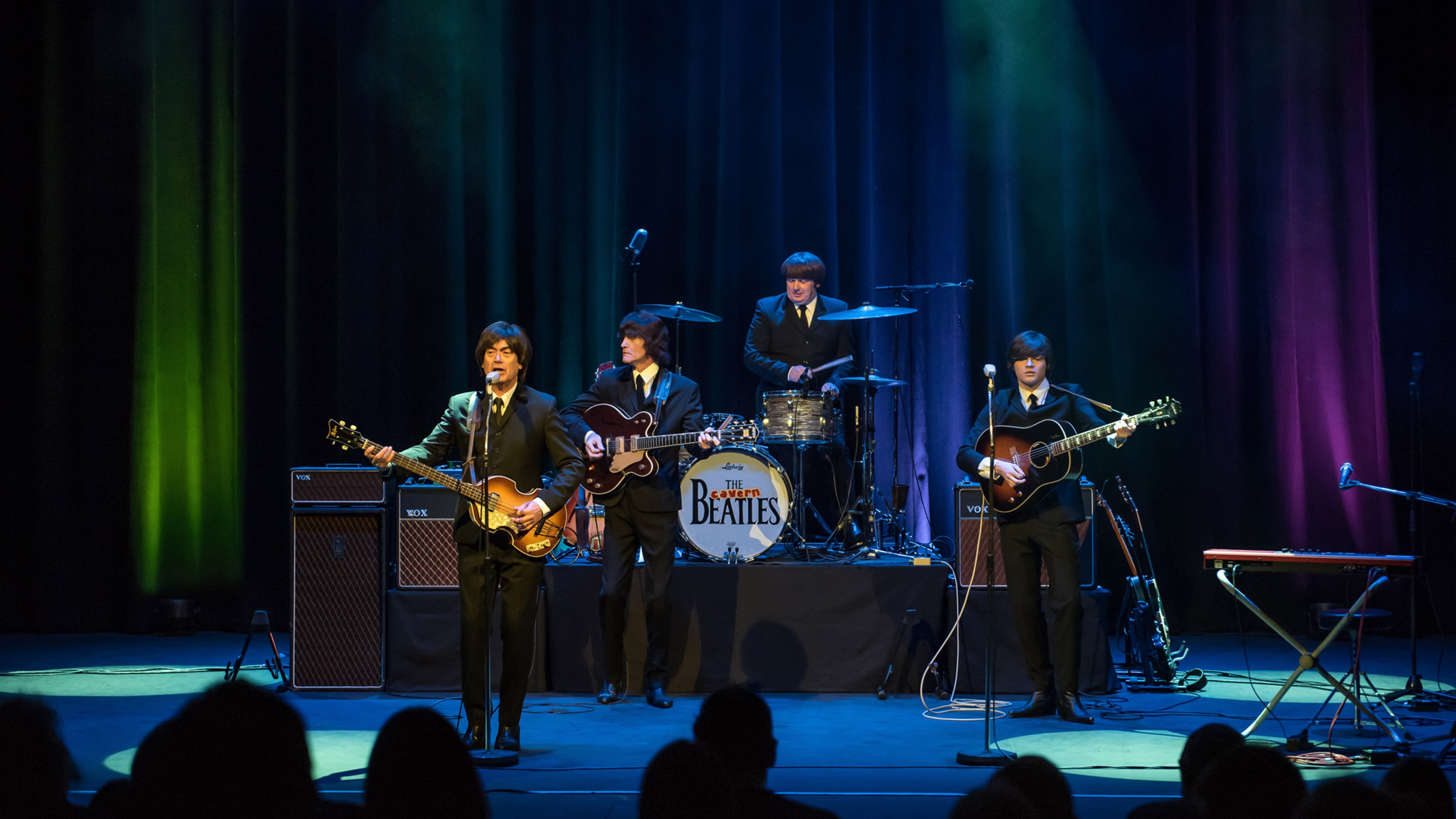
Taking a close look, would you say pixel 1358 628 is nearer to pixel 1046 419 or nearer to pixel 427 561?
pixel 1046 419

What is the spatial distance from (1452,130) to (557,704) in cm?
854

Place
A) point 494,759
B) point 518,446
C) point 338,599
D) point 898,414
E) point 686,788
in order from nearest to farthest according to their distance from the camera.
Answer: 1. point 686,788
2. point 494,759
3. point 518,446
4. point 338,599
5. point 898,414

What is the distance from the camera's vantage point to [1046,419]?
7285 millimetres

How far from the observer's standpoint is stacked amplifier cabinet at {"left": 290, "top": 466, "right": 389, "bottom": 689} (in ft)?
25.9

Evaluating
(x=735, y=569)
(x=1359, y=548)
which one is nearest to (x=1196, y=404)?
(x=1359, y=548)

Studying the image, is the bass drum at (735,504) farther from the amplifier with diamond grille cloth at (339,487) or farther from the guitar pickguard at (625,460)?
the amplifier with diamond grille cloth at (339,487)

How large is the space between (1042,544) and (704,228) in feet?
15.0

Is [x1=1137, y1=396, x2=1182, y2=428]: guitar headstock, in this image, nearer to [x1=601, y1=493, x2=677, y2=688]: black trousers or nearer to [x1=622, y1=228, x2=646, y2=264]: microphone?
[x1=601, y1=493, x2=677, y2=688]: black trousers

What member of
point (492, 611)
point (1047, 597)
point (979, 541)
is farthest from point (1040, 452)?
point (492, 611)

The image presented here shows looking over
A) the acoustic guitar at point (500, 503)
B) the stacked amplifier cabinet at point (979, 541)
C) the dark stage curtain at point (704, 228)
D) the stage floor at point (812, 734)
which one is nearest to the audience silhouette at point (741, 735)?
the stage floor at point (812, 734)

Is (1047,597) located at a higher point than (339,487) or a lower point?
lower

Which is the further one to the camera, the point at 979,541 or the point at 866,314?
the point at 866,314

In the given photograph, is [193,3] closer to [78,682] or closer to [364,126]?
[364,126]

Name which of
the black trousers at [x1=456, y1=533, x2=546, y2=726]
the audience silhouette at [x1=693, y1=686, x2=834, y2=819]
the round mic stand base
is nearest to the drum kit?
the black trousers at [x1=456, y1=533, x2=546, y2=726]
